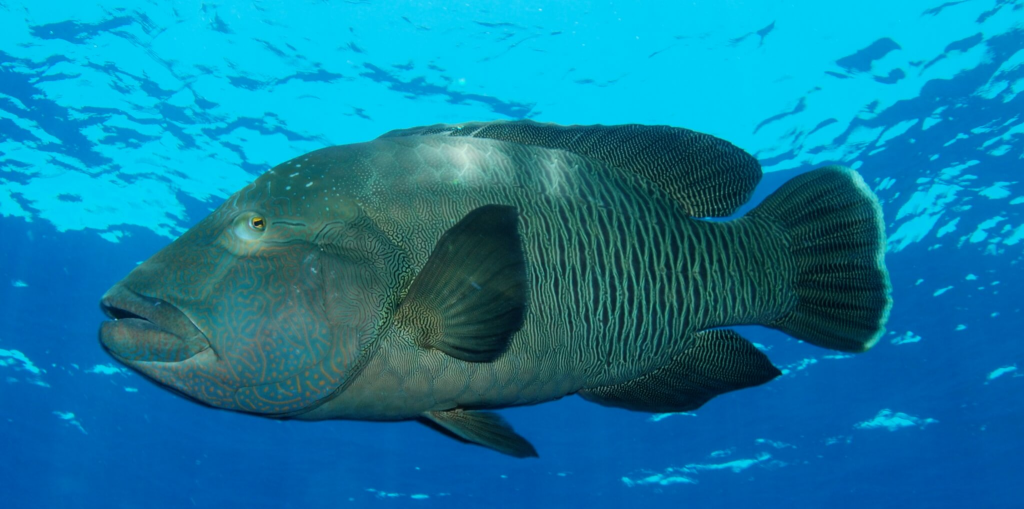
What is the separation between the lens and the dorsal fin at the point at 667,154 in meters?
2.62

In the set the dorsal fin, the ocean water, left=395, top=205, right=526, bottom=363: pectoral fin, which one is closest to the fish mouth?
left=395, top=205, right=526, bottom=363: pectoral fin

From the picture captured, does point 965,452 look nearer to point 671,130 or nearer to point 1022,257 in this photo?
point 1022,257

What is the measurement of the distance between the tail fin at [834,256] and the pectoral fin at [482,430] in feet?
4.88

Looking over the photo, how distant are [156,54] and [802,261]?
1271 cm

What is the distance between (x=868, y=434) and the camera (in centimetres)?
2486

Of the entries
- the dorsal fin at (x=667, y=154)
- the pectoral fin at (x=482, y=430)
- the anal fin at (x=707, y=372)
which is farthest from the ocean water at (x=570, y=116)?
the pectoral fin at (x=482, y=430)

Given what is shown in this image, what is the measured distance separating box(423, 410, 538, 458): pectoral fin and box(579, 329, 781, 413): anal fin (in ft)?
1.71

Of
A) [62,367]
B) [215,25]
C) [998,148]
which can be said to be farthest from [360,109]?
[62,367]

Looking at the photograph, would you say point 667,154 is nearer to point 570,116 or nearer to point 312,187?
point 312,187

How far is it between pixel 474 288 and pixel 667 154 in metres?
1.36

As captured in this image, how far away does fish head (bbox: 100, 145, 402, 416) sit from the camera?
1753 mm

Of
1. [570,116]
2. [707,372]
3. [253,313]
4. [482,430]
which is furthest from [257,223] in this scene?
[570,116]

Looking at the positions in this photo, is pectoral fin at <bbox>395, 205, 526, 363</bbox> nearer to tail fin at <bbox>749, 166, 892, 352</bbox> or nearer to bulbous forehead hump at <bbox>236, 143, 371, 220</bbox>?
bulbous forehead hump at <bbox>236, 143, 371, 220</bbox>

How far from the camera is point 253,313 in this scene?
1.75m
